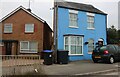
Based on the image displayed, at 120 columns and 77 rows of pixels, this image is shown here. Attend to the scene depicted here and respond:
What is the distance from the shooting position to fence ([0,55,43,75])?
40.4ft

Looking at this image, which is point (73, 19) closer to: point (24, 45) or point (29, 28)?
point (29, 28)

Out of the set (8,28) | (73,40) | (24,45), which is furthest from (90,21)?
(8,28)

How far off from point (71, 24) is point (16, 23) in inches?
390

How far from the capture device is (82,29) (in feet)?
94.3

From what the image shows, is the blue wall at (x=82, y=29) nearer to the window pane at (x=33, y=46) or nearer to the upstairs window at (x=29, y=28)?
the window pane at (x=33, y=46)

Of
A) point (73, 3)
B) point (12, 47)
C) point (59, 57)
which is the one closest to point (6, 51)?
point (12, 47)

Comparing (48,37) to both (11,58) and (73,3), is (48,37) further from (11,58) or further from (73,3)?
(11,58)

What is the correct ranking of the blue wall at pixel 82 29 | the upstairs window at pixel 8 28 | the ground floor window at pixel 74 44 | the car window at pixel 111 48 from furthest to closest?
the upstairs window at pixel 8 28
the ground floor window at pixel 74 44
the blue wall at pixel 82 29
the car window at pixel 111 48

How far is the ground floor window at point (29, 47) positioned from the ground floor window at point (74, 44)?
281 inches

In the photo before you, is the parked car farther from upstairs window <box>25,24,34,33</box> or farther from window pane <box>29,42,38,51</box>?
upstairs window <box>25,24,34,33</box>

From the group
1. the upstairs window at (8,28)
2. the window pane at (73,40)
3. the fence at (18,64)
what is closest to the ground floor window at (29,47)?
the upstairs window at (8,28)

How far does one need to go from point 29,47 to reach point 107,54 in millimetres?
13798

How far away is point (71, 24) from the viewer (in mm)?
27875

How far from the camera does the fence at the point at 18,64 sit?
40.4 feet
